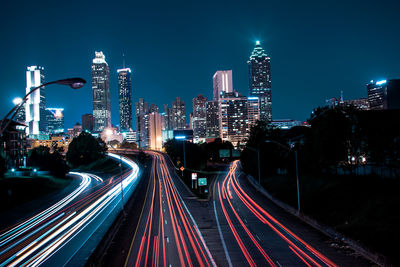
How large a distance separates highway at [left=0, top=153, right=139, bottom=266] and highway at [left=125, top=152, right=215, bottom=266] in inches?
174

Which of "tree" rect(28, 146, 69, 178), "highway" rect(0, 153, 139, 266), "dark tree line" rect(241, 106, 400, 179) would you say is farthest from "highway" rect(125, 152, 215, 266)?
"tree" rect(28, 146, 69, 178)

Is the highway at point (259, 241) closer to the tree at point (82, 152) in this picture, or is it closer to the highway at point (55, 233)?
the highway at point (55, 233)

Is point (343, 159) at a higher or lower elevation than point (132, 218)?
higher

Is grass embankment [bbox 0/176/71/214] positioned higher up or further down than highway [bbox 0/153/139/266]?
higher up

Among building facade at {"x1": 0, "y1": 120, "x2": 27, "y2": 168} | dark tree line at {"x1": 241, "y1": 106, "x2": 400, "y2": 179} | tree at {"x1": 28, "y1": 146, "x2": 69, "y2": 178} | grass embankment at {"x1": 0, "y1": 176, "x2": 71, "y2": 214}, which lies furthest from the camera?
building facade at {"x1": 0, "y1": 120, "x2": 27, "y2": 168}

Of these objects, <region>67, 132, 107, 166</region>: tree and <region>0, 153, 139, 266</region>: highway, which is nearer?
<region>0, 153, 139, 266</region>: highway

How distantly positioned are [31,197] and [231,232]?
3869 centimetres

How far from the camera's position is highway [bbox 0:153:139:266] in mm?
22922

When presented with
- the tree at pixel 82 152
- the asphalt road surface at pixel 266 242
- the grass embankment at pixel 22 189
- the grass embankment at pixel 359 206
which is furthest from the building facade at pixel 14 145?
the grass embankment at pixel 359 206

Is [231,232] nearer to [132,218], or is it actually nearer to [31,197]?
[132,218]

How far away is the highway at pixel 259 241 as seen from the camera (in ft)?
68.8

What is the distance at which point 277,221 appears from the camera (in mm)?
33781

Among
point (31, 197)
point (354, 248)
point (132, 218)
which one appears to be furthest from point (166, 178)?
point (354, 248)

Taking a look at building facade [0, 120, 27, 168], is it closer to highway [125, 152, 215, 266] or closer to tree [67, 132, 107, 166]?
tree [67, 132, 107, 166]
